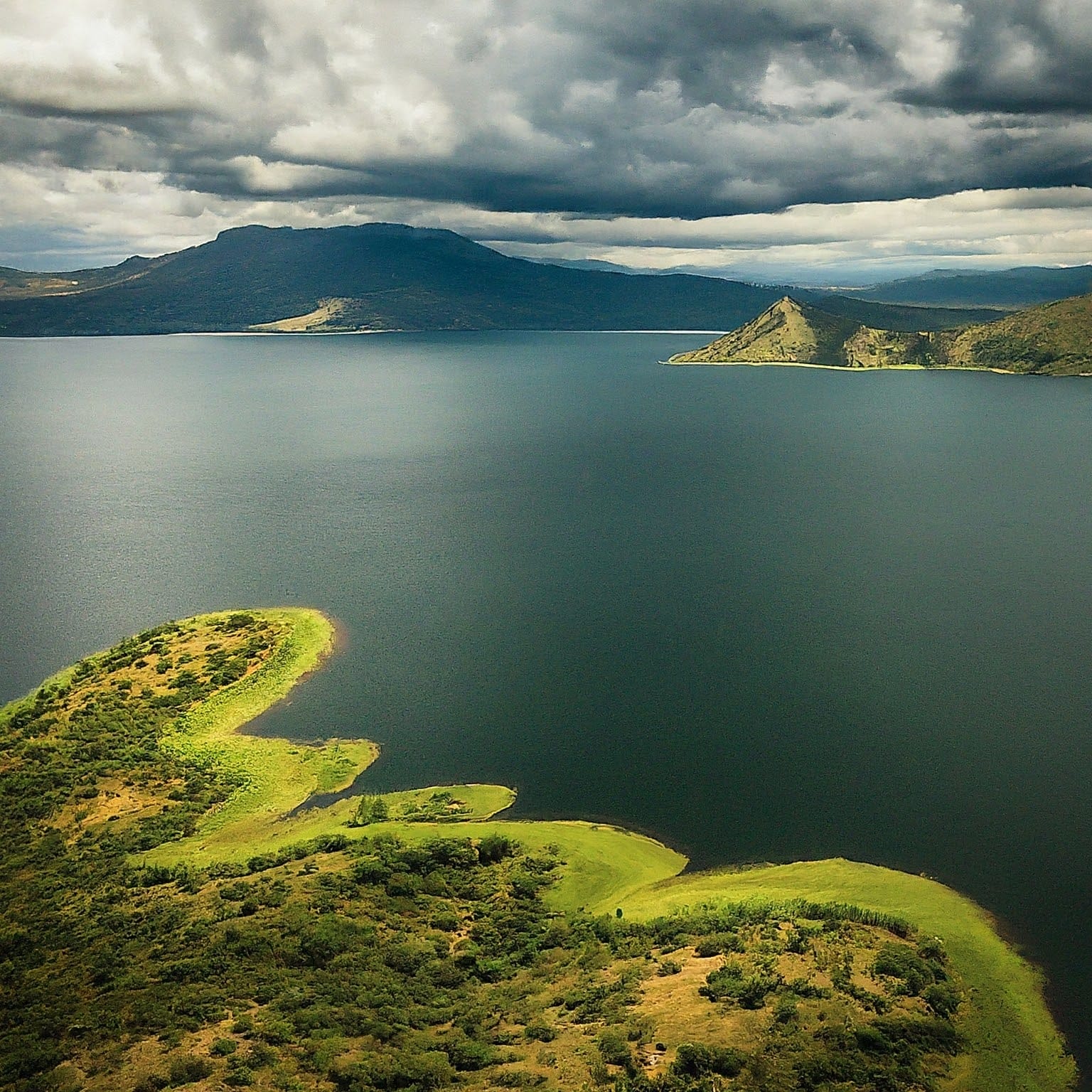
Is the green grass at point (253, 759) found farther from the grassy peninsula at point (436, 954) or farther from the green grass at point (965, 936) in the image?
the green grass at point (965, 936)

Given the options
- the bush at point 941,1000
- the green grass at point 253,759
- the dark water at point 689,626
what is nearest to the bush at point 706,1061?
the bush at point 941,1000

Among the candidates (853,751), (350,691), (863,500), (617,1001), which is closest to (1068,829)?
(853,751)

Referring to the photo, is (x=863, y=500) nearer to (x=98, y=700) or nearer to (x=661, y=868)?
(x=661, y=868)

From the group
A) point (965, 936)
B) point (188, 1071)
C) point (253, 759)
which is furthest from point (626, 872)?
point (253, 759)

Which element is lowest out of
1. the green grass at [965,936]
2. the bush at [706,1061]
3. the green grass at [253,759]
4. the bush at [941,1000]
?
the green grass at [965,936]

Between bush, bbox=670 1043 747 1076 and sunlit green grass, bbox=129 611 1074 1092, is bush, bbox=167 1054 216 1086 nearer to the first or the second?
bush, bbox=670 1043 747 1076

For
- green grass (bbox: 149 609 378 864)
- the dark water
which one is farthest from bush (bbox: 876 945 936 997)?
green grass (bbox: 149 609 378 864)

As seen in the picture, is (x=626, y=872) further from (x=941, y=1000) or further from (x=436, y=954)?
(x=941, y=1000)
